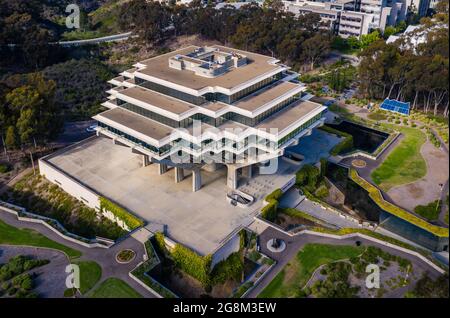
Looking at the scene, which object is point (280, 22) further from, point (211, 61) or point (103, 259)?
point (103, 259)

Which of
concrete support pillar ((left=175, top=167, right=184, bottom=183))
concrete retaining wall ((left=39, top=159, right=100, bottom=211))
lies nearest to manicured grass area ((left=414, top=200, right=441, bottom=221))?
concrete support pillar ((left=175, top=167, right=184, bottom=183))

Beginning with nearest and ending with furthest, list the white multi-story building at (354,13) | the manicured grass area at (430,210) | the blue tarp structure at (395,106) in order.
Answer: the manicured grass area at (430,210) < the blue tarp structure at (395,106) < the white multi-story building at (354,13)

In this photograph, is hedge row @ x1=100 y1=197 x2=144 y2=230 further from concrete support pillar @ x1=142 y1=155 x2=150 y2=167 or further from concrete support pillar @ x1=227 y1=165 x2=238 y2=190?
concrete support pillar @ x1=227 y1=165 x2=238 y2=190

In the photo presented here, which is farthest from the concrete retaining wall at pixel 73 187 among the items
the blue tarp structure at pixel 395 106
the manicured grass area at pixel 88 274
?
the blue tarp structure at pixel 395 106

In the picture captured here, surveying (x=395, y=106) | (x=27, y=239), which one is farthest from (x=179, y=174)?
(x=395, y=106)

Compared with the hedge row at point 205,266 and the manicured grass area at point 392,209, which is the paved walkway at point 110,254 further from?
the manicured grass area at point 392,209

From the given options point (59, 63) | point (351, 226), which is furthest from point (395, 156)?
point (59, 63)
